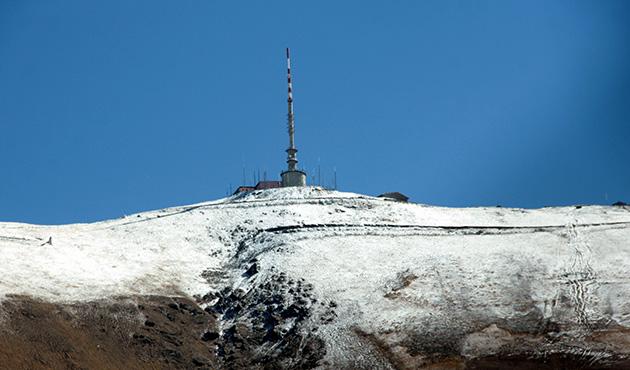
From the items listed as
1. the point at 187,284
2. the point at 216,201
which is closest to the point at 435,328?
Answer: the point at 187,284

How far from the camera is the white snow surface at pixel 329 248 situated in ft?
213

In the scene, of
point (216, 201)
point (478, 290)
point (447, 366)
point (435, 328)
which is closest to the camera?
point (447, 366)

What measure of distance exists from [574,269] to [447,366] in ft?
59.3

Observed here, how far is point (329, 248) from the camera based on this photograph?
74.0 meters

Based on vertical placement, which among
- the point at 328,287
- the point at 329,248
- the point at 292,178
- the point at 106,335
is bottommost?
the point at 106,335

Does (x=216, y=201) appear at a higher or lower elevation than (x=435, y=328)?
higher

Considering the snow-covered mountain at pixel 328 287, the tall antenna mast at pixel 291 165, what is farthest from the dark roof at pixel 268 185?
the snow-covered mountain at pixel 328 287

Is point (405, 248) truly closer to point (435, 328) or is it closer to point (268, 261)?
point (268, 261)

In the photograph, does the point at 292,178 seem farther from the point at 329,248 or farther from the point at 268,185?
the point at 329,248

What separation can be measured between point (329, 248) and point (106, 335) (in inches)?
878

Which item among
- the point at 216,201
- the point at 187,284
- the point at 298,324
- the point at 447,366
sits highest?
the point at 216,201

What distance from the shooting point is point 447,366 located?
54.4 metres

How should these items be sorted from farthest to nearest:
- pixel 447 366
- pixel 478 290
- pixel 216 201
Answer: pixel 216 201
pixel 478 290
pixel 447 366

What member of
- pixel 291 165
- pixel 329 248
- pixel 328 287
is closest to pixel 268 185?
pixel 291 165
